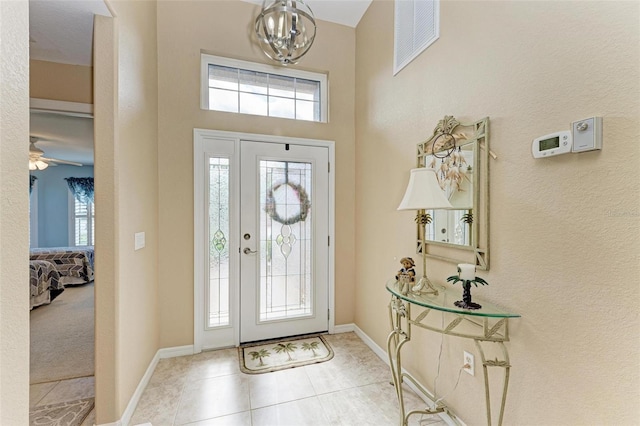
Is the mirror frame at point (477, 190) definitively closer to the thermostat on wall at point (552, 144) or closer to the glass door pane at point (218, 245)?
the thermostat on wall at point (552, 144)

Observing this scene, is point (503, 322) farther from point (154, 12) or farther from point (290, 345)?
point (154, 12)

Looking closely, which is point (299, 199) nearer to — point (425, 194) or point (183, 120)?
point (183, 120)

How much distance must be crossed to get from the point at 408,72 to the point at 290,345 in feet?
8.82

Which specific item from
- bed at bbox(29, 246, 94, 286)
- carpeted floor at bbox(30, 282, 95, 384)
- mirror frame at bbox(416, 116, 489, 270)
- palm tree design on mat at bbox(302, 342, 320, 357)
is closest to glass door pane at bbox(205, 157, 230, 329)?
palm tree design on mat at bbox(302, 342, 320, 357)

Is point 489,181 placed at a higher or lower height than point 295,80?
lower

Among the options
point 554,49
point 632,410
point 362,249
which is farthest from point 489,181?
point 362,249

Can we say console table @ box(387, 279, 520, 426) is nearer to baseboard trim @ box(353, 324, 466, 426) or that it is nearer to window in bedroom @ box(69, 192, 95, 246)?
baseboard trim @ box(353, 324, 466, 426)

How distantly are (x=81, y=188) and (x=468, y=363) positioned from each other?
917 centimetres

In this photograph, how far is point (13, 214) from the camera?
76cm

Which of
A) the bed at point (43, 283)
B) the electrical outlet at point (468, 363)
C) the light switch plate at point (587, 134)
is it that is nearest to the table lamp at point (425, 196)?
the electrical outlet at point (468, 363)

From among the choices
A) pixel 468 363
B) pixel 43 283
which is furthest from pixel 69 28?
pixel 43 283

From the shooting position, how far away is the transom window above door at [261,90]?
2.78 metres

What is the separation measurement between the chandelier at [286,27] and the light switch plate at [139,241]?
1.68m

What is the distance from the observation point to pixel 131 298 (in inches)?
75.1
